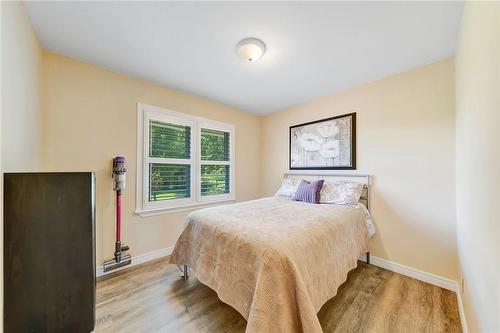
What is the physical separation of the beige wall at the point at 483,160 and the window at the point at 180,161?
2.85 meters

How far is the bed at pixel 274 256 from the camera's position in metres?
1.14

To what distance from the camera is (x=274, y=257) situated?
1.21 m

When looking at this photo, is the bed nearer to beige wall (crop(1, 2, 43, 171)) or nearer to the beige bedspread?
the beige bedspread

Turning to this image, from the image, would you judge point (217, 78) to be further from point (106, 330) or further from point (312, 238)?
point (106, 330)

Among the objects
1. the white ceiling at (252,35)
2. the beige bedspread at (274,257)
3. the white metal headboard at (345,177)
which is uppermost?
the white ceiling at (252,35)

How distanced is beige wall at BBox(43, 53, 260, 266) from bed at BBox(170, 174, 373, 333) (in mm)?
759

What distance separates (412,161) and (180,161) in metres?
2.92

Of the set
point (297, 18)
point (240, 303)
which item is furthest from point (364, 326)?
point (297, 18)

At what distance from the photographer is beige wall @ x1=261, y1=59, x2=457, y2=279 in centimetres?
201

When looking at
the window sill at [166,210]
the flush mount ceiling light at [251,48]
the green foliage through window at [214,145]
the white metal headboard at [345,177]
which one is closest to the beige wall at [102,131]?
the window sill at [166,210]

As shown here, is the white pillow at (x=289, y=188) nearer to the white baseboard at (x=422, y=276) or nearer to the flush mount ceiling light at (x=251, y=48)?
the white baseboard at (x=422, y=276)

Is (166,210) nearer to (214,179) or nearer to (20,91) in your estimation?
(214,179)

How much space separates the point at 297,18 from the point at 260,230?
1.66 m

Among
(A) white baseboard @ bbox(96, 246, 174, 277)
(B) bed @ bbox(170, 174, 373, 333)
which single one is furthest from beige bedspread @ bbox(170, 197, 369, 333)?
(A) white baseboard @ bbox(96, 246, 174, 277)
